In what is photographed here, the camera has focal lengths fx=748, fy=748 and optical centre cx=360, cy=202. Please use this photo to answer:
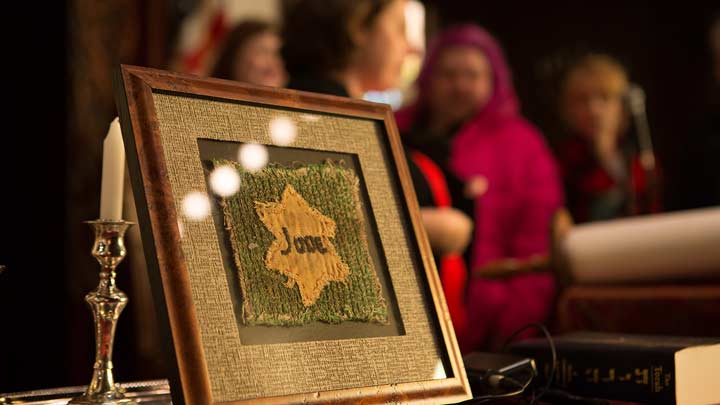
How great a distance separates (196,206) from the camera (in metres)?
0.48

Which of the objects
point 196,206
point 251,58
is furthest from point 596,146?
point 196,206

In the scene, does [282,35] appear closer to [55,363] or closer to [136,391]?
[136,391]

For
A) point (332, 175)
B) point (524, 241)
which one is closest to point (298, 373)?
point (332, 175)

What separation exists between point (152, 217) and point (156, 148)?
0.15 ft

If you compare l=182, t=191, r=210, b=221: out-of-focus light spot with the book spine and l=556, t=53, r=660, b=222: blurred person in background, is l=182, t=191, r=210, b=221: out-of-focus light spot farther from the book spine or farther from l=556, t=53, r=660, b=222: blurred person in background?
l=556, t=53, r=660, b=222: blurred person in background

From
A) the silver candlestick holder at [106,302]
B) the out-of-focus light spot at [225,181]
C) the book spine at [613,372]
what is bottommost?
the book spine at [613,372]

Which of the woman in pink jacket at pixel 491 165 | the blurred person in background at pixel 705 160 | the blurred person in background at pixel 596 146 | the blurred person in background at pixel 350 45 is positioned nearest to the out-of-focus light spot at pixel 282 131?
the blurred person in background at pixel 350 45

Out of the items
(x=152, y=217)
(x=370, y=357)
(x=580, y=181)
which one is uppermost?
(x=580, y=181)

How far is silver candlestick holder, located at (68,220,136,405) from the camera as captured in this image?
513 millimetres

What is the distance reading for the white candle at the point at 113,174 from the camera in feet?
1.74

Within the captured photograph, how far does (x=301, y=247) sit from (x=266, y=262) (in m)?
0.03

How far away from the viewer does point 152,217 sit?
0.45m

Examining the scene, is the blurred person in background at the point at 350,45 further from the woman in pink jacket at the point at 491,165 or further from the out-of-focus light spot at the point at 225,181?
the woman in pink jacket at the point at 491,165

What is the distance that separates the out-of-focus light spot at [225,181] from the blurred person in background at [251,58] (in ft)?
4.92
